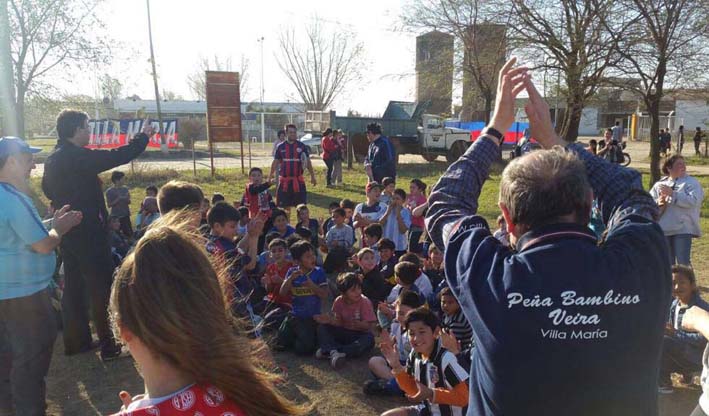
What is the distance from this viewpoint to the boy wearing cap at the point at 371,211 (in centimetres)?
770

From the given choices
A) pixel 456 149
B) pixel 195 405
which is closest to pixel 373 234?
pixel 195 405

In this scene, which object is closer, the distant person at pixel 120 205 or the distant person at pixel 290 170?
the distant person at pixel 120 205

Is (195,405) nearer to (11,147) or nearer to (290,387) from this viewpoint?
(11,147)

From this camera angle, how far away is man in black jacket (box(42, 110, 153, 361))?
438 centimetres

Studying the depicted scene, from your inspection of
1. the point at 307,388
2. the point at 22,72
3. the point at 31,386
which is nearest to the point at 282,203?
the point at 307,388

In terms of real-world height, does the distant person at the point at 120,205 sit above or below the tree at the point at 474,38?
below

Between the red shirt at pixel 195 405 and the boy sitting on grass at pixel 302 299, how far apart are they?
3905 mm

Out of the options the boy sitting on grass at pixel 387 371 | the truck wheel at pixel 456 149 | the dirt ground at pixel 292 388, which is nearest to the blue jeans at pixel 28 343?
the dirt ground at pixel 292 388

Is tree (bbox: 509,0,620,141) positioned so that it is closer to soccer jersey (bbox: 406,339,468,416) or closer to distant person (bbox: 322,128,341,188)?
distant person (bbox: 322,128,341,188)

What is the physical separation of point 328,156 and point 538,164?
48.6ft

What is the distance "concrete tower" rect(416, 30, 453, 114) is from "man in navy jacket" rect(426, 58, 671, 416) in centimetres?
1792

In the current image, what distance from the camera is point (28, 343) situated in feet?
11.5

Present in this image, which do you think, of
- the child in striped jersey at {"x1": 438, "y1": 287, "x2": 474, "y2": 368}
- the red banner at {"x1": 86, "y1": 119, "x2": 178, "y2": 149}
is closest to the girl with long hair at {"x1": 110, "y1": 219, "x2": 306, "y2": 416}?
the child in striped jersey at {"x1": 438, "y1": 287, "x2": 474, "y2": 368}

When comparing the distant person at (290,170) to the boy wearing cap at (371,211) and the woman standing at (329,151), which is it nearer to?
the boy wearing cap at (371,211)
